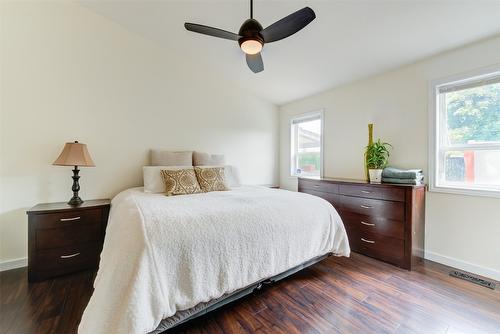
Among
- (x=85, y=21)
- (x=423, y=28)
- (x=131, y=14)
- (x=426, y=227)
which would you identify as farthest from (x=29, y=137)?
(x=426, y=227)

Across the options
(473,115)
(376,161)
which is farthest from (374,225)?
(473,115)

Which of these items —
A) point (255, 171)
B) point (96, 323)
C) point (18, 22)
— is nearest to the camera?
point (96, 323)

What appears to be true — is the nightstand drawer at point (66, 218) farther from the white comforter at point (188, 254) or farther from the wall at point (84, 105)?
the white comforter at point (188, 254)

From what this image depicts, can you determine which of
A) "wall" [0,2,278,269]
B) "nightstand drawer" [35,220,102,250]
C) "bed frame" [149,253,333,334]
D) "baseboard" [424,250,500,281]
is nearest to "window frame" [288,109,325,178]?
"wall" [0,2,278,269]

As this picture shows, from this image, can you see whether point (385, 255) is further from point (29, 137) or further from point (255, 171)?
point (29, 137)

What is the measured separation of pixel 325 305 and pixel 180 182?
192 cm

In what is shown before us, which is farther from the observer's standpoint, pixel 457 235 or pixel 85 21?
pixel 85 21

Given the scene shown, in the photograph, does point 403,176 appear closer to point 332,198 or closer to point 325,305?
point 332,198

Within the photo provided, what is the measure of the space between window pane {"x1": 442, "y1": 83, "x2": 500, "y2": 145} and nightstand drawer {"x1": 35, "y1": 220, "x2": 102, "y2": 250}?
404cm

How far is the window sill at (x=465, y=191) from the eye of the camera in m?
2.08

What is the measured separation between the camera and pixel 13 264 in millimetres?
2281

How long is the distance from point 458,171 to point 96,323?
11.2 feet

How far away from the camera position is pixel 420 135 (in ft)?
8.34

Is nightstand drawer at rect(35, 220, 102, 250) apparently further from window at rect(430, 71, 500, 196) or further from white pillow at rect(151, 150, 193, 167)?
window at rect(430, 71, 500, 196)
